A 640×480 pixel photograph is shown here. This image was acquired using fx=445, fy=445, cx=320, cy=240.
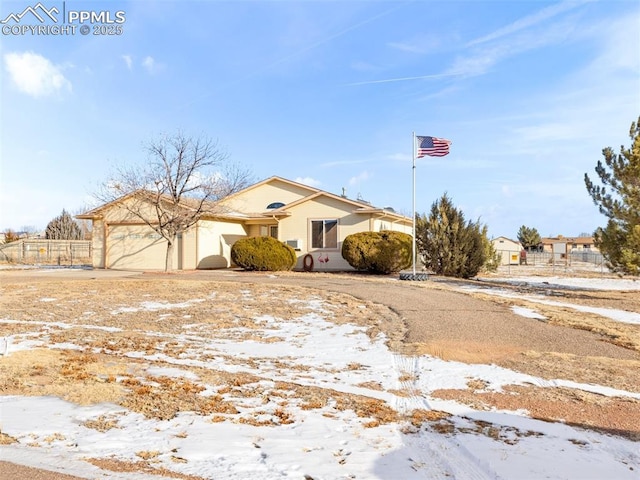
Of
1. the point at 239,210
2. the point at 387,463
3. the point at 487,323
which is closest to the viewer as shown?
the point at 387,463

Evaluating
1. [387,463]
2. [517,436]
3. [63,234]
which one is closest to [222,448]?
[387,463]

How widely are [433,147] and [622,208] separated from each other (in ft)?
23.0

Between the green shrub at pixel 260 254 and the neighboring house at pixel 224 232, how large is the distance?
7.06 feet

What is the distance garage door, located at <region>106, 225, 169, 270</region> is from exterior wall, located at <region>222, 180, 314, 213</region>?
15.7 feet

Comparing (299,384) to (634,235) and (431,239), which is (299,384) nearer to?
(634,235)

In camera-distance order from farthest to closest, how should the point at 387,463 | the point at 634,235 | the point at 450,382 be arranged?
the point at 634,235 < the point at 450,382 < the point at 387,463

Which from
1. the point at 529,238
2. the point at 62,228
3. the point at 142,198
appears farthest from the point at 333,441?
the point at 529,238

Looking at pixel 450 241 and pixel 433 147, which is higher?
pixel 433 147

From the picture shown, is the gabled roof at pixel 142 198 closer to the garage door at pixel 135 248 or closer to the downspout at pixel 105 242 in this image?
the downspout at pixel 105 242

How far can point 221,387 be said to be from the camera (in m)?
5.00

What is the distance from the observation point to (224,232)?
23016mm

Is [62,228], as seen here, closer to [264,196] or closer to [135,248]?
[135,248]

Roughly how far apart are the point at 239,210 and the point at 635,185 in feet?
60.6

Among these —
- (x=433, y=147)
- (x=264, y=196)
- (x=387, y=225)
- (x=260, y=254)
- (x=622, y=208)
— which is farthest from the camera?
(x=264, y=196)
